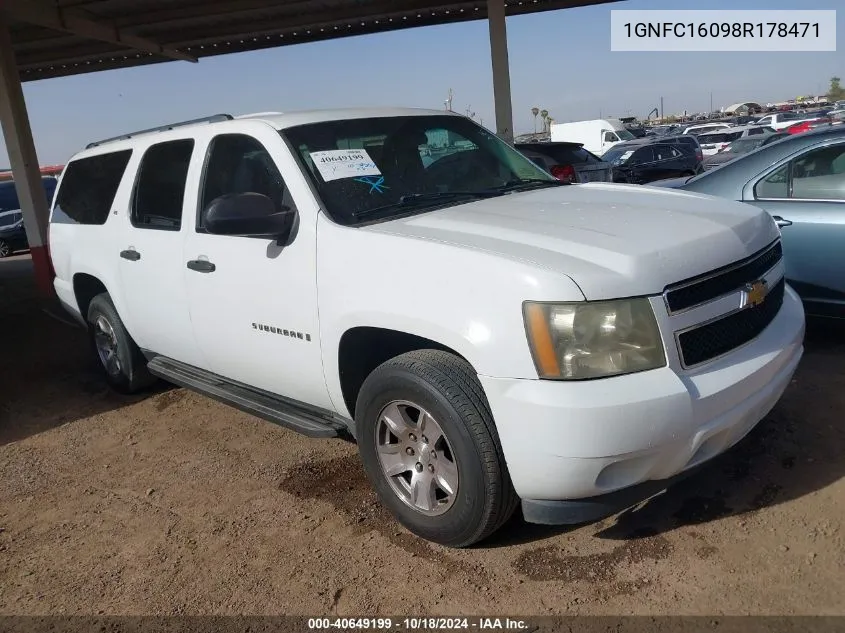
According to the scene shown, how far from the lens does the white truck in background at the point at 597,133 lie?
36.6 m

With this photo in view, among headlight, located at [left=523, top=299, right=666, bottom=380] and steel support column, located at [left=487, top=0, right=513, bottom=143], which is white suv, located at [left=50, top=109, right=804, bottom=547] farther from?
steel support column, located at [left=487, top=0, right=513, bottom=143]

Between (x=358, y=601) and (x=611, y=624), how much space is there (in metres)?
0.96

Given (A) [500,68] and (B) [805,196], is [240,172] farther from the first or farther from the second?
(A) [500,68]

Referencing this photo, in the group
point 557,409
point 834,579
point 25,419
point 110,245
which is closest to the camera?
point 557,409

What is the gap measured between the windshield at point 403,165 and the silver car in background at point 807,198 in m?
1.77

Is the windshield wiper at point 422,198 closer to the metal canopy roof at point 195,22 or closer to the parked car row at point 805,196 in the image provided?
the parked car row at point 805,196

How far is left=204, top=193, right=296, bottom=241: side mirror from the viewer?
3.22 metres

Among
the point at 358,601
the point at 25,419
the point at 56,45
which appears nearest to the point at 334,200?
the point at 358,601

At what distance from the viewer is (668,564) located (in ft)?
9.19

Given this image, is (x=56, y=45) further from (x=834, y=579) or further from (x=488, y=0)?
(x=834, y=579)

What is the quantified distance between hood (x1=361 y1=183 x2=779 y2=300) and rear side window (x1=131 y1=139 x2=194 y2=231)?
1.63m

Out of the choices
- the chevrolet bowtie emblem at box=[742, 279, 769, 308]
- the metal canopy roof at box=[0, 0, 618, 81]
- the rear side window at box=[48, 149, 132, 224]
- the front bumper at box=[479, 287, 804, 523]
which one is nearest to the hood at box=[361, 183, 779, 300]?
the chevrolet bowtie emblem at box=[742, 279, 769, 308]

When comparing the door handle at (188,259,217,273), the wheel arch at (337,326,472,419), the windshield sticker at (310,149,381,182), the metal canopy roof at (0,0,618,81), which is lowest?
the wheel arch at (337,326,472,419)

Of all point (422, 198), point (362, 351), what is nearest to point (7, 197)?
point (422, 198)
